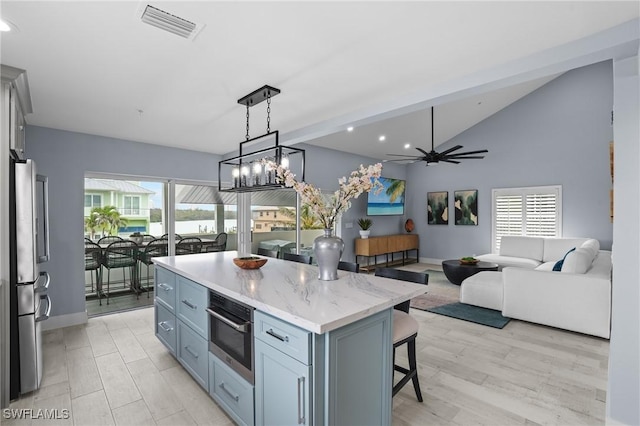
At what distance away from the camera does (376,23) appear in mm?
1897

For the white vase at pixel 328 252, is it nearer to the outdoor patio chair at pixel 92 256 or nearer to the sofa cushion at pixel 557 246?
the outdoor patio chair at pixel 92 256

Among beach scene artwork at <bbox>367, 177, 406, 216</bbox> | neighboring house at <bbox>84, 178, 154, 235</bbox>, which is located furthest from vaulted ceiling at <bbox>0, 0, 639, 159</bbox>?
beach scene artwork at <bbox>367, 177, 406, 216</bbox>

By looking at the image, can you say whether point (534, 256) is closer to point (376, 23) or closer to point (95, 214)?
point (376, 23)

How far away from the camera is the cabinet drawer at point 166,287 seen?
2851 millimetres

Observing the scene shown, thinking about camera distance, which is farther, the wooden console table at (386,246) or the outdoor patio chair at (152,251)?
the wooden console table at (386,246)

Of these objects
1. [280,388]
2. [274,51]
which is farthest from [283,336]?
[274,51]

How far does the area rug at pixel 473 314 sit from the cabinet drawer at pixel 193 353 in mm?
3140

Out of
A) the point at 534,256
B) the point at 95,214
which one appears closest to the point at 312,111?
the point at 95,214

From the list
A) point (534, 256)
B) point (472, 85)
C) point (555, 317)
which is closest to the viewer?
point (472, 85)

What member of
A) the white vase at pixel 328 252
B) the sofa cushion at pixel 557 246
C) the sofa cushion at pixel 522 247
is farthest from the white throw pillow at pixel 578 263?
the white vase at pixel 328 252

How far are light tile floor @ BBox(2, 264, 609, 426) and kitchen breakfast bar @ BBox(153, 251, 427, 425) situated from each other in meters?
0.37

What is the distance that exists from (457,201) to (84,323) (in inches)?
301

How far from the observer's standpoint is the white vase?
2.24 metres

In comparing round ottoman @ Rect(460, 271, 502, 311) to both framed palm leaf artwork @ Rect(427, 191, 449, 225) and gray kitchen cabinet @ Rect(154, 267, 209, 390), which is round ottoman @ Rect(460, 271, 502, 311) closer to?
framed palm leaf artwork @ Rect(427, 191, 449, 225)
